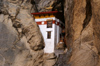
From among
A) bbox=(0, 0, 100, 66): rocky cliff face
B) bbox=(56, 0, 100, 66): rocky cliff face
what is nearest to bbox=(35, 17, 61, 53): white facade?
bbox=(0, 0, 100, 66): rocky cliff face

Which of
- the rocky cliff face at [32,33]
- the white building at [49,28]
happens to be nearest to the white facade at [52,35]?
the white building at [49,28]

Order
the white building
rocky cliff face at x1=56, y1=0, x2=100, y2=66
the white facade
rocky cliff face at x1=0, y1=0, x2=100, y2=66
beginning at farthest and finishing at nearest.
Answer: the white building
the white facade
rocky cliff face at x1=0, y1=0, x2=100, y2=66
rocky cliff face at x1=56, y1=0, x2=100, y2=66

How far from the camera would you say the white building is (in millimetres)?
17594

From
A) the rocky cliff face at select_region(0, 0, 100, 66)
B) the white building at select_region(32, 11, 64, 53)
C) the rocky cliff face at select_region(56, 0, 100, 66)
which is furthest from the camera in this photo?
the white building at select_region(32, 11, 64, 53)

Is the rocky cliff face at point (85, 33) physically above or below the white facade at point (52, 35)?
above

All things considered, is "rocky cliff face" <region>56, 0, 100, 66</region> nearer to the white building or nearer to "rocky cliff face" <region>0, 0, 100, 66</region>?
"rocky cliff face" <region>0, 0, 100, 66</region>

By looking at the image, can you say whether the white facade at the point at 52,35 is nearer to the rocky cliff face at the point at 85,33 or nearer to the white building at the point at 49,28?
the white building at the point at 49,28

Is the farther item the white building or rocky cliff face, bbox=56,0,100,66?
the white building

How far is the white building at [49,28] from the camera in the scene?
17.6 meters

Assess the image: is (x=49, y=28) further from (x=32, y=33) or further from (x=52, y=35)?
(x=32, y=33)

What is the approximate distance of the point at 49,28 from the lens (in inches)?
710

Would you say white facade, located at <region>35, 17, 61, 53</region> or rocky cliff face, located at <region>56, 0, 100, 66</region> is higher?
rocky cliff face, located at <region>56, 0, 100, 66</region>

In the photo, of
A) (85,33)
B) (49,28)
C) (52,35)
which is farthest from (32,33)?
(85,33)

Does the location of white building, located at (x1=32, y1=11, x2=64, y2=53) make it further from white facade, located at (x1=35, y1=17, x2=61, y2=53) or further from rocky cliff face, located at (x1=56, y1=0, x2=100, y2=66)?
rocky cliff face, located at (x1=56, y1=0, x2=100, y2=66)
